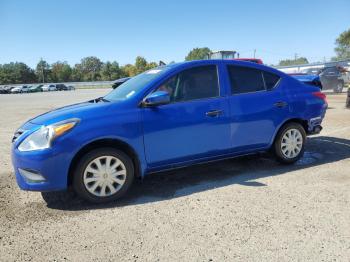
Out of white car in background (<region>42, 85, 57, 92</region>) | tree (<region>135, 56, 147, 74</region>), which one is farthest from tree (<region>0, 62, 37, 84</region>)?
white car in background (<region>42, 85, 57, 92</region>)

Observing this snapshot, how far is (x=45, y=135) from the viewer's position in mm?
4008

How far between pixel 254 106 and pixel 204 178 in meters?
1.26

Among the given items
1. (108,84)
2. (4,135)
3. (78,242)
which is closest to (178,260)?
(78,242)

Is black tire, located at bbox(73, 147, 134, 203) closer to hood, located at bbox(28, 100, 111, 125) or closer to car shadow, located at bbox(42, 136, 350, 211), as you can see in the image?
car shadow, located at bbox(42, 136, 350, 211)

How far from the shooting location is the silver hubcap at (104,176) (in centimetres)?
418

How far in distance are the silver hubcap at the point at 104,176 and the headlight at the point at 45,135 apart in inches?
19.5

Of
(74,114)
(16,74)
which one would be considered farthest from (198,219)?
(16,74)

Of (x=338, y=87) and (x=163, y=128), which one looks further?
(x=338, y=87)

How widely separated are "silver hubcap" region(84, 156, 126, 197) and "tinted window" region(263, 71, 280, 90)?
2.56 meters

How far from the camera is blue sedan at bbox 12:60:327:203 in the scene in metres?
4.04

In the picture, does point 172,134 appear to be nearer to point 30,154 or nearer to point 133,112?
point 133,112

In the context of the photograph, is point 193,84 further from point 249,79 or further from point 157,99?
point 249,79

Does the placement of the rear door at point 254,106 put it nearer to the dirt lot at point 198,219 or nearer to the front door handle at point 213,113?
the front door handle at point 213,113

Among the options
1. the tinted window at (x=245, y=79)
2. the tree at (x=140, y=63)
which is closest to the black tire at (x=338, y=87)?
the tinted window at (x=245, y=79)
